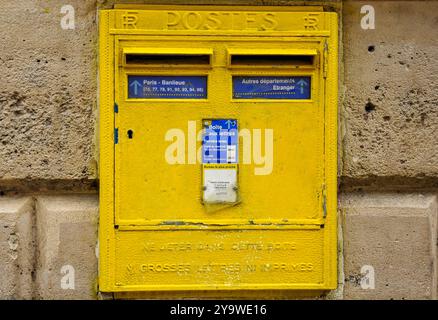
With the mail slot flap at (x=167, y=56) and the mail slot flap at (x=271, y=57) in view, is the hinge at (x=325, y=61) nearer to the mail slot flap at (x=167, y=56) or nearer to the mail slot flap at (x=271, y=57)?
the mail slot flap at (x=271, y=57)

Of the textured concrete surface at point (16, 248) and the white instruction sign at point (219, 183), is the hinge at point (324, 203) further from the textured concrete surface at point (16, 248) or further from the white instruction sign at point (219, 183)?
the textured concrete surface at point (16, 248)

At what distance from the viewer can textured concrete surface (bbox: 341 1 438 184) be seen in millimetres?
1878

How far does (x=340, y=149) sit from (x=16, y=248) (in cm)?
107

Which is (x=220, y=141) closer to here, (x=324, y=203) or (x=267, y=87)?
(x=267, y=87)

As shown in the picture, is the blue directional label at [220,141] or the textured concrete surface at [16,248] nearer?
the blue directional label at [220,141]

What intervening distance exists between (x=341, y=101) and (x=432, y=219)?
1.60 feet

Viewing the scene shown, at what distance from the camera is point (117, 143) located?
173 centimetres

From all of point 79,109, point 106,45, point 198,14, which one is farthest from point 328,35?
point 79,109

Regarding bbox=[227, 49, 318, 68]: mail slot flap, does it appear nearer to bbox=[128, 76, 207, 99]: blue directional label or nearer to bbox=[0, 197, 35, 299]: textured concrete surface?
bbox=[128, 76, 207, 99]: blue directional label

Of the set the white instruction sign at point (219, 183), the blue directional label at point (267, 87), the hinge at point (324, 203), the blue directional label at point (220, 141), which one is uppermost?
the blue directional label at point (267, 87)

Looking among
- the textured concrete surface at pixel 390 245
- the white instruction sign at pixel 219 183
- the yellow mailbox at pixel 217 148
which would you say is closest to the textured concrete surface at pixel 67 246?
the yellow mailbox at pixel 217 148

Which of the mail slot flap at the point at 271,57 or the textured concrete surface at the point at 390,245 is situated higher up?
the mail slot flap at the point at 271,57

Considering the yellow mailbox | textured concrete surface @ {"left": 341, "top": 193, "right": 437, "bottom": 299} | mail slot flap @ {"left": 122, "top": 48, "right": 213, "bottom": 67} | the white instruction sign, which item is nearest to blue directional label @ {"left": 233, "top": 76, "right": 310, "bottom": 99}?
the yellow mailbox

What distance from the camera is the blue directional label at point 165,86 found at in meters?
1.71
